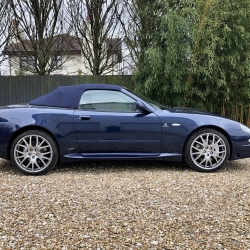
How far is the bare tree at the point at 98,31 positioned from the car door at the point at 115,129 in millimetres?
5981

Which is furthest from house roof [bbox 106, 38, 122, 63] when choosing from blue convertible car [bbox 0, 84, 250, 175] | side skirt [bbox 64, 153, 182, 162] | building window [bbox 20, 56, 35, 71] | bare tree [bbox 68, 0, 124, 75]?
side skirt [bbox 64, 153, 182, 162]

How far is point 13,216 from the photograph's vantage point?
2246mm

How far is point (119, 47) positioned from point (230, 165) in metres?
6.61

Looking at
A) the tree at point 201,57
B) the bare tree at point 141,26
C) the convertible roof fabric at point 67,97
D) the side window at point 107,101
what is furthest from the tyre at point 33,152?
the bare tree at point 141,26

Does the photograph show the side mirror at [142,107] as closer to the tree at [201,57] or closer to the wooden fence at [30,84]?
the tree at [201,57]

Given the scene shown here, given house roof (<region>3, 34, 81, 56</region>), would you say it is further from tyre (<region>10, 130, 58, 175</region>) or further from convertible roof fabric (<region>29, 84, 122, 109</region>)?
tyre (<region>10, 130, 58, 175</region>)

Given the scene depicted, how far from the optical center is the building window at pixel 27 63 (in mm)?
9227


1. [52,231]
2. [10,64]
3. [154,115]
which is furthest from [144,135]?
[10,64]

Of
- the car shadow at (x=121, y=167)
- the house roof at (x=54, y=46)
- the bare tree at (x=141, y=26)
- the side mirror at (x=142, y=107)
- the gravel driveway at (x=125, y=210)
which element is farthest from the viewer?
the house roof at (x=54, y=46)

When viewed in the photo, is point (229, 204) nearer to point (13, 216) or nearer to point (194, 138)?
point (194, 138)

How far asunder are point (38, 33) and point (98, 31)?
1.91m

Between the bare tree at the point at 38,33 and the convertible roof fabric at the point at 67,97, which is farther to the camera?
the bare tree at the point at 38,33

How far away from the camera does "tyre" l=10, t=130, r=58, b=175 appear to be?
11.3 ft

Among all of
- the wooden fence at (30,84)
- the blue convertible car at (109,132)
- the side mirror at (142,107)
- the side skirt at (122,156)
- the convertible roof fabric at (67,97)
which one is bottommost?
the side skirt at (122,156)
